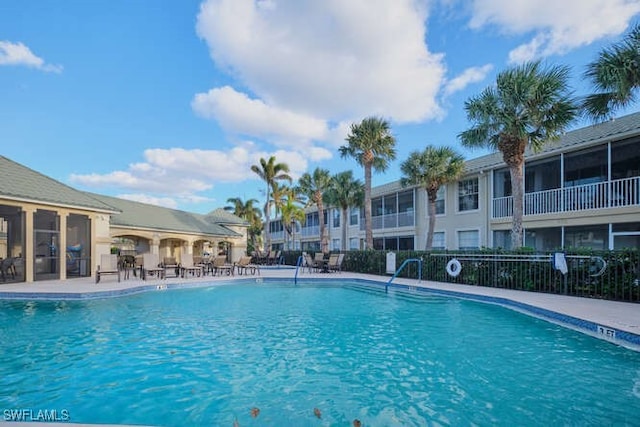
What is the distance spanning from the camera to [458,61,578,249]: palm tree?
11.8m

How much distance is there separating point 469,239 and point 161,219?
19781 millimetres

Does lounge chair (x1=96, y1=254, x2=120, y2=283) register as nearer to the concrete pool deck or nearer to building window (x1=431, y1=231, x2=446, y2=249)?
the concrete pool deck

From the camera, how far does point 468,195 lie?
19.6 meters

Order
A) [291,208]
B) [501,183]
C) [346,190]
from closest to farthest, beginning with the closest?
[501,183] < [346,190] < [291,208]

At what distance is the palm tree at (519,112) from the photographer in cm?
1178

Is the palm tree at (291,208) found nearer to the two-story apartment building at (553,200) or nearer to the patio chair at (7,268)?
the two-story apartment building at (553,200)

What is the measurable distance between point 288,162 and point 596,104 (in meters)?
23.8

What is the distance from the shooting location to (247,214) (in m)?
48.9

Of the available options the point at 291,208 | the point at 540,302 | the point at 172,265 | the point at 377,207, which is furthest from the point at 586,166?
the point at 291,208

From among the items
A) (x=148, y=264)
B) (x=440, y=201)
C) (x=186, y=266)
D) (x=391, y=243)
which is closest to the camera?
(x=148, y=264)

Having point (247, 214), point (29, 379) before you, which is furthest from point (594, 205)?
point (247, 214)

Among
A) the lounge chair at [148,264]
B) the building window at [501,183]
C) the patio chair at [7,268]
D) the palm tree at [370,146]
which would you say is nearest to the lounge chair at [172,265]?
the lounge chair at [148,264]

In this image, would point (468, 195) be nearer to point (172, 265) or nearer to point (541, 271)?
point (541, 271)

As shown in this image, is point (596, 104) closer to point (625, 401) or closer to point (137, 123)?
point (625, 401)
